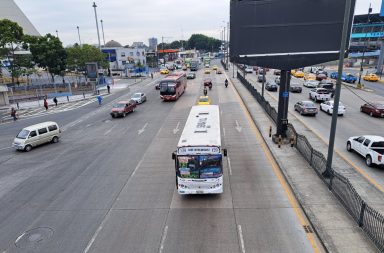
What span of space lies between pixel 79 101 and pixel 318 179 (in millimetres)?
44324

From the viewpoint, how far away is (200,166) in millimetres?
13461

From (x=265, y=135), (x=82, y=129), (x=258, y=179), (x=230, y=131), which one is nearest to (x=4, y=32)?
(x=82, y=129)

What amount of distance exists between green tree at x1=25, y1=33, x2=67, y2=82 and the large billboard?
4878 centimetres

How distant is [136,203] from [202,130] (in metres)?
5.13

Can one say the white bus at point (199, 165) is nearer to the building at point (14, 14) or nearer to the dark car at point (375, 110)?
the dark car at point (375, 110)

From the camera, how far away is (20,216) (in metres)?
13.3

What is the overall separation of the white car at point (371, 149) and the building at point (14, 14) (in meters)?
121

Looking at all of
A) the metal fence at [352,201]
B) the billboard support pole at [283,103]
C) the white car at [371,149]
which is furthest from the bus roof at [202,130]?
the white car at [371,149]

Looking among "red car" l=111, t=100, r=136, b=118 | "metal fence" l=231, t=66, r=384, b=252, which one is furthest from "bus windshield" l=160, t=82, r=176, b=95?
"metal fence" l=231, t=66, r=384, b=252

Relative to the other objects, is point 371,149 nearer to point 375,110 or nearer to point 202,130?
point 202,130

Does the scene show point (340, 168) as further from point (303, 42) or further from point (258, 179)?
point (303, 42)

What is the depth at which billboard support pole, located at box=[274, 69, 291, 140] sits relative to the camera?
20.8m

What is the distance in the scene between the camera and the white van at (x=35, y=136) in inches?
898

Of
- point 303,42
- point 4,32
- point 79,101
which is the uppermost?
point 4,32
